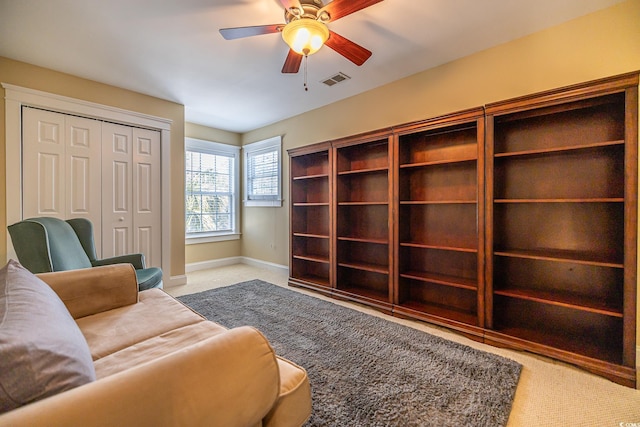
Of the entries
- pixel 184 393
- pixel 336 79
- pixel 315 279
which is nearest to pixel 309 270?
pixel 315 279

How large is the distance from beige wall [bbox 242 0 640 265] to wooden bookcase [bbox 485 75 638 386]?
31cm

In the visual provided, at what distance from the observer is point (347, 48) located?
2072 millimetres

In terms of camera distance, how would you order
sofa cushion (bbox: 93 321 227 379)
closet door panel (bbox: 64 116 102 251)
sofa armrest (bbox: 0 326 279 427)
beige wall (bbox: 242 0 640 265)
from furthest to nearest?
closet door panel (bbox: 64 116 102 251) → beige wall (bbox: 242 0 640 265) → sofa cushion (bbox: 93 321 227 379) → sofa armrest (bbox: 0 326 279 427)

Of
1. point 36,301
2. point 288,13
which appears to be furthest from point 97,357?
point 288,13

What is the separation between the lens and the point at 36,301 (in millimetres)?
958

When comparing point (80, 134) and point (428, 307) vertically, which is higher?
point (80, 134)

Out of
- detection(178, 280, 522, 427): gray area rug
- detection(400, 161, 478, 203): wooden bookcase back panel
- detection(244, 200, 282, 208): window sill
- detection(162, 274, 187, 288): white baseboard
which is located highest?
detection(400, 161, 478, 203): wooden bookcase back panel

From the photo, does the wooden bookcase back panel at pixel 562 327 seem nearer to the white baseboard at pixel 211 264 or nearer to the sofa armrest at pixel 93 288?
the sofa armrest at pixel 93 288

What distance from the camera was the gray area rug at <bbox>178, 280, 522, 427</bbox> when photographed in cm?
146

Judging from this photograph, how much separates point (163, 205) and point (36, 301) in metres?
3.12

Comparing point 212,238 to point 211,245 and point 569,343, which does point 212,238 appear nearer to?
point 211,245

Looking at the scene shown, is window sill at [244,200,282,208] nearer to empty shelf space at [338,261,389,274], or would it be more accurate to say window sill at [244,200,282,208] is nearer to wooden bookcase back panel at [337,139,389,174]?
wooden bookcase back panel at [337,139,389,174]

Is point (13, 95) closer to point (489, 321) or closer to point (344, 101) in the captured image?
point (344, 101)

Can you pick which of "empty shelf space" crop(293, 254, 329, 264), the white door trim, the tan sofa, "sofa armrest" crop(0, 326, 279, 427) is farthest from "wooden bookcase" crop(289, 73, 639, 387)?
the white door trim
